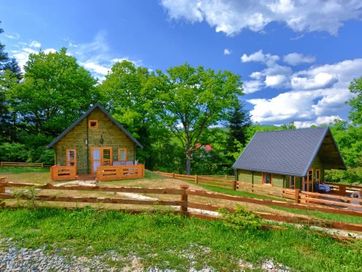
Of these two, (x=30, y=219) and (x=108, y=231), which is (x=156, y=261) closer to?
(x=108, y=231)

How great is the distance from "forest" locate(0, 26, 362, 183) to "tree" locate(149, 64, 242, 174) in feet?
0.40

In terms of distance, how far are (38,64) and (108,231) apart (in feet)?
87.1

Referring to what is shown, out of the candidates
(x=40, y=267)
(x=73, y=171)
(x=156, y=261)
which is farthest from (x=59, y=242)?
(x=73, y=171)

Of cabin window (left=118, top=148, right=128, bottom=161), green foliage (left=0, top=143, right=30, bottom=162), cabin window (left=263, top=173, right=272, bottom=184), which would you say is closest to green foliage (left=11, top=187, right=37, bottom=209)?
cabin window (left=118, top=148, right=128, bottom=161)

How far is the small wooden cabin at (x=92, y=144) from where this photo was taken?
2008 cm

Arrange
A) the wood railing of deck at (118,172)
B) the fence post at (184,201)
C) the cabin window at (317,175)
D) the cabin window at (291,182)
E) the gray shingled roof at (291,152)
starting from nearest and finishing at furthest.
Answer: the fence post at (184,201)
the wood railing of deck at (118,172)
the gray shingled roof at (291,152)
the cabin window at (291,182)
the cabin window at (317,175)

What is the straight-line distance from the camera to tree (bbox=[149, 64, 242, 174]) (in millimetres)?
31703

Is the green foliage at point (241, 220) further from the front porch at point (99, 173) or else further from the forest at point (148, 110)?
the forest at point (148, 110)

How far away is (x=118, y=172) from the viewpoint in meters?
19.4

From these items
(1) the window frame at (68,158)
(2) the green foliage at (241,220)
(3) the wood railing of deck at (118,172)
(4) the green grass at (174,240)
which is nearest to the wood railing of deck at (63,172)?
(1) the window frame at (68,158)

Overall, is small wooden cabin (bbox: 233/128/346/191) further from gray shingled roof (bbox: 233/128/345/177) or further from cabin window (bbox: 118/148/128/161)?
cabin window (bbox: 118/148/128/161)

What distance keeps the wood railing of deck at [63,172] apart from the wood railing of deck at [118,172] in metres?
1.77

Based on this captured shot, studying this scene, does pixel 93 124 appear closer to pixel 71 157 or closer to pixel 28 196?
pixel 71 157

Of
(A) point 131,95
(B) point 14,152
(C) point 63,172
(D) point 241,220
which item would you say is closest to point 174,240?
(D) point 241,220
